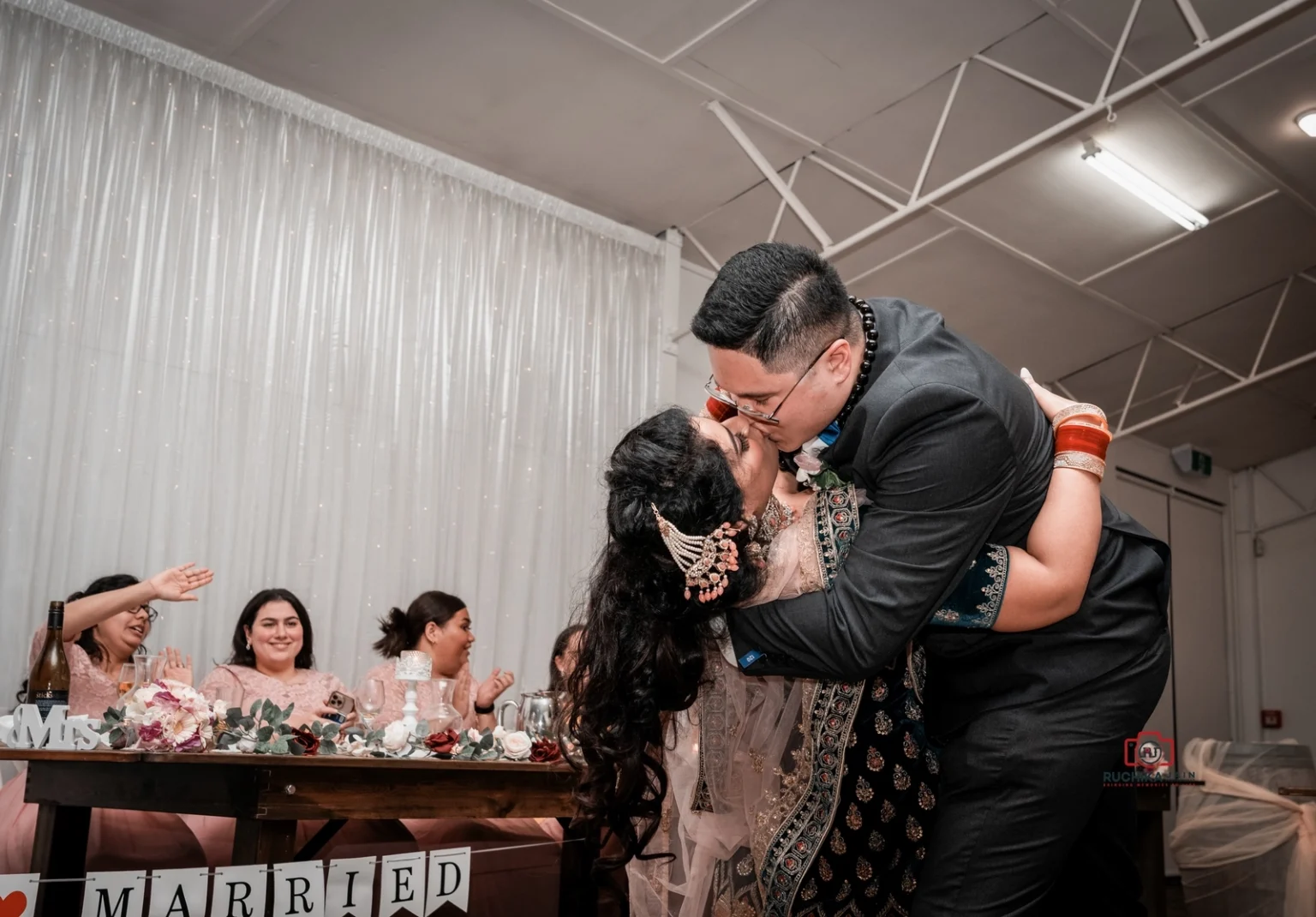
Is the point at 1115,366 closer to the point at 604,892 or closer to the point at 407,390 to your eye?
the point at 407,390

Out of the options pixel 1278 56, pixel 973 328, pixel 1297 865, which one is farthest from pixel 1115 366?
pixel 1297 865

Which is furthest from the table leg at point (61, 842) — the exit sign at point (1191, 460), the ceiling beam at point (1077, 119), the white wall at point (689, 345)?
the exit sign at point (1191, 460)

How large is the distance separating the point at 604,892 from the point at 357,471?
8.57 ft

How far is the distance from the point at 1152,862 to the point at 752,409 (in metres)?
3.70

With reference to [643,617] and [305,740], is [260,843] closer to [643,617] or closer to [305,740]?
[305,740]

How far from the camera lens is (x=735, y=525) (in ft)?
4.96

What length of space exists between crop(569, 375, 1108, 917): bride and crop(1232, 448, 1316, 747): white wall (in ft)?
31.6

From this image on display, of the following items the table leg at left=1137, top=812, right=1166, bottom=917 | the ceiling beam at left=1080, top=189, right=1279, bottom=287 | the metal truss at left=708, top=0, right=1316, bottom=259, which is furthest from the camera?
the ceiling beam at left=1080, top=189, right=1279, bottom=287

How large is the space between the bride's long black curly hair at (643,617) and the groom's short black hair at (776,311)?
0.13m

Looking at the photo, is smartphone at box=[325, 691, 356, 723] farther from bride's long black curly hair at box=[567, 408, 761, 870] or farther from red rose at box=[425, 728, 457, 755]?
bride's long black curly hair at box=[567, 408, 761, 870]

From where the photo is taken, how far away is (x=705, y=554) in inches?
58.2

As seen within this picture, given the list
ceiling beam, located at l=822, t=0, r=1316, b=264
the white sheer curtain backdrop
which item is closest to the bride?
the white sheer curtain backdrop

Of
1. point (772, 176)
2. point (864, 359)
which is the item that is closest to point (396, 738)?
point (864, 359)

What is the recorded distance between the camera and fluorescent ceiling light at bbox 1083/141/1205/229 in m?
5.80
